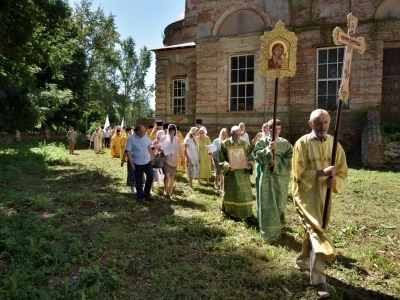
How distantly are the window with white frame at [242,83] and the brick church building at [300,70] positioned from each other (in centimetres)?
5

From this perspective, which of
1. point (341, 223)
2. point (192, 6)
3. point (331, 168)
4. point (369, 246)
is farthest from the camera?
point (192, 6)

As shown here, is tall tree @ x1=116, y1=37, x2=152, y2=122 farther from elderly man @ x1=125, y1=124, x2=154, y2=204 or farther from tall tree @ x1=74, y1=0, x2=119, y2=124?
elderly man @ x1=125, y1=124, x2=154, y2=204

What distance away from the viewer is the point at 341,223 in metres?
6.48

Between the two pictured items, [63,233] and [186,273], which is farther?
[63,233]

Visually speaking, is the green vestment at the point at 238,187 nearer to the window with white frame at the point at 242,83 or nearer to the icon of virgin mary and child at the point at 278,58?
the icon of virgin mary and child at the point at 278,58

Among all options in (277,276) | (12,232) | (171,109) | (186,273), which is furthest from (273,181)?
(171,109)

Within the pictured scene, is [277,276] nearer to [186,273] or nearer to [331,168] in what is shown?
[186,273]

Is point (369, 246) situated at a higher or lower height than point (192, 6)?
lower

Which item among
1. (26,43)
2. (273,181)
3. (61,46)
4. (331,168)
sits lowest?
(273,181)

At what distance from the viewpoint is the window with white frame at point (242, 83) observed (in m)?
15.9

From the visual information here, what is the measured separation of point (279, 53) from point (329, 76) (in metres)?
10.2

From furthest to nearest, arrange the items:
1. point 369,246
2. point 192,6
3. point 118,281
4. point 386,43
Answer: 1. point 192,6
2. point 386,43
3. point 369,246
4. point 118,281

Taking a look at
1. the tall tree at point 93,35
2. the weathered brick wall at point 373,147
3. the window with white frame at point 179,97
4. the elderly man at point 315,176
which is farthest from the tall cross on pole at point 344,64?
the tall tree at point 93,35

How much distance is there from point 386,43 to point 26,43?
13607 millimetres
